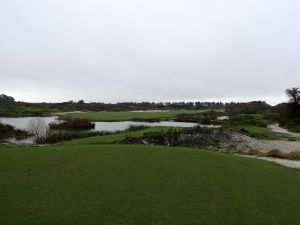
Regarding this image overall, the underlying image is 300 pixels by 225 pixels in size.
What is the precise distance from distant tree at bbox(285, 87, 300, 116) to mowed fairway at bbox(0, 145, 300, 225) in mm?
62493

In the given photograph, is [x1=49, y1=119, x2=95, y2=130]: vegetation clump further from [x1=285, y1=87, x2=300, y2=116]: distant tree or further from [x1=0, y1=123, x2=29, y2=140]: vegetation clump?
[x1=285, y1=87, x2=300, y2=116]: distant tree

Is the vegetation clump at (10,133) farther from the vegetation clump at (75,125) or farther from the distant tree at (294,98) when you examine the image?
the distant tree at (294,98)

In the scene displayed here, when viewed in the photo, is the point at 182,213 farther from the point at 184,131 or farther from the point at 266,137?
the point at 266,137

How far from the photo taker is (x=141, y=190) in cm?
1038

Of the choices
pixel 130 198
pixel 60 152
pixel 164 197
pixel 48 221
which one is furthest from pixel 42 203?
pixel 60 152

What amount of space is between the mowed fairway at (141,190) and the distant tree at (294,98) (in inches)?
2460

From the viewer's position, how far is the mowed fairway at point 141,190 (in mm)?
8375

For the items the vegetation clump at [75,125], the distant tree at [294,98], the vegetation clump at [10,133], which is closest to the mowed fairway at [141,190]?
the vegetation clump at [10,133]

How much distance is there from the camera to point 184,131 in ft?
124

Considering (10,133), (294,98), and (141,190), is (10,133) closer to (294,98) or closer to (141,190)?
(141,190)

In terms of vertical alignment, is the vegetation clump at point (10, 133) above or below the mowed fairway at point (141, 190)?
below

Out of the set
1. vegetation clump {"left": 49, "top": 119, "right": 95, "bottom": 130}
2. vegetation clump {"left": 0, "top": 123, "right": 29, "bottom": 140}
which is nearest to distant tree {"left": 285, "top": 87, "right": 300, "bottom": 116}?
vegetation clump {"left": 49, "top": 119, "right": 95, "bottom": 130}

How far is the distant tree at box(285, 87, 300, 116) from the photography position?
72219mm

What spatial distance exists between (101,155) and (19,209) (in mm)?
7316
